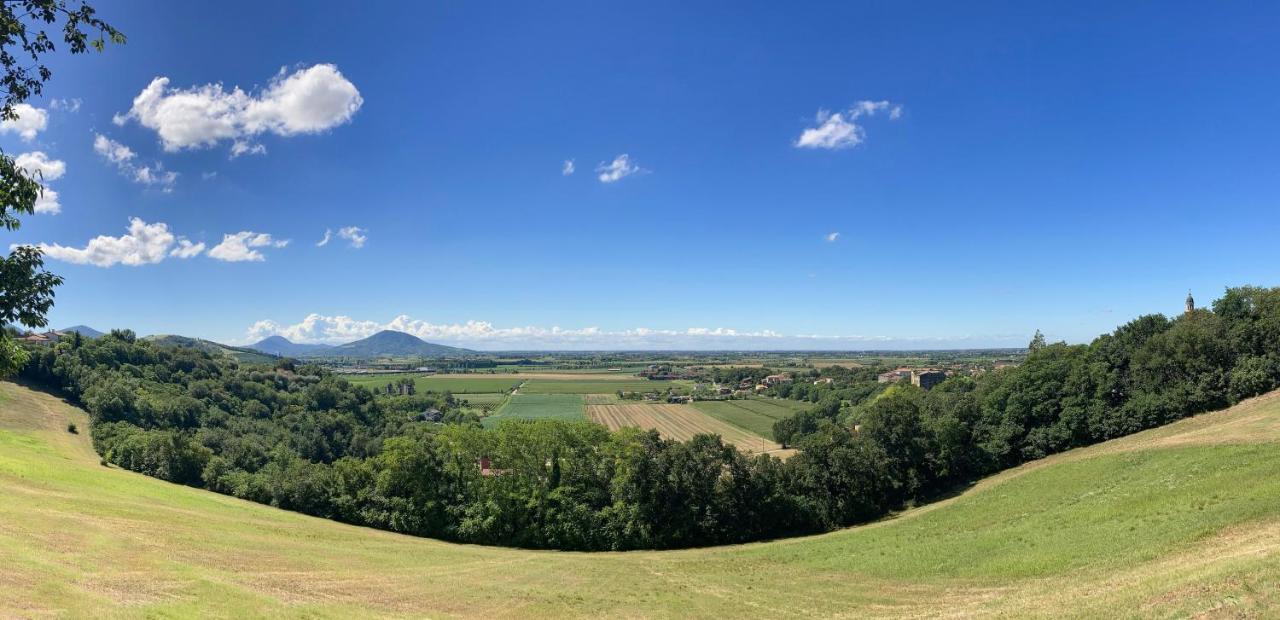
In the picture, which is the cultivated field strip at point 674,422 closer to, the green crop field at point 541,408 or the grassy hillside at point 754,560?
the green crop field at point 541,408

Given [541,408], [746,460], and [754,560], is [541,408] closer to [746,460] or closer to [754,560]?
[746,460]

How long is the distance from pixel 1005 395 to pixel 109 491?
3125 inches

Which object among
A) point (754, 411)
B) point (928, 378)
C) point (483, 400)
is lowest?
point (754, 411)

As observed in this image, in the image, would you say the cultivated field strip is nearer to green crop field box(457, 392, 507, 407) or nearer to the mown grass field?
the mown grass field

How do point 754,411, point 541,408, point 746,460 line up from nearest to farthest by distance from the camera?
point 746,460, point 754,411, point 541,408

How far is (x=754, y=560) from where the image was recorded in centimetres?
3525

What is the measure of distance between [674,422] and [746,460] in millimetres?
83290

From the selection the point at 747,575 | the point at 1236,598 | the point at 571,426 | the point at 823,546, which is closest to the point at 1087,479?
the point at 823,546

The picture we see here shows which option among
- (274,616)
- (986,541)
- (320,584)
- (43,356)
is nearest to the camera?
(274,616)

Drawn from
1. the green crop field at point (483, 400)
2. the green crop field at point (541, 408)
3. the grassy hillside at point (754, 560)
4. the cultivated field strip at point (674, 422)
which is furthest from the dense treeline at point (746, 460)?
the green crop field at point (483, 400)

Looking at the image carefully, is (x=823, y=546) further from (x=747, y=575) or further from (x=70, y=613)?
(x=70, y=613)

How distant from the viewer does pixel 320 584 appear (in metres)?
24.1

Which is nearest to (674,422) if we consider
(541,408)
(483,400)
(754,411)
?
(754,411)

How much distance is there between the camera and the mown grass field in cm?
12879
